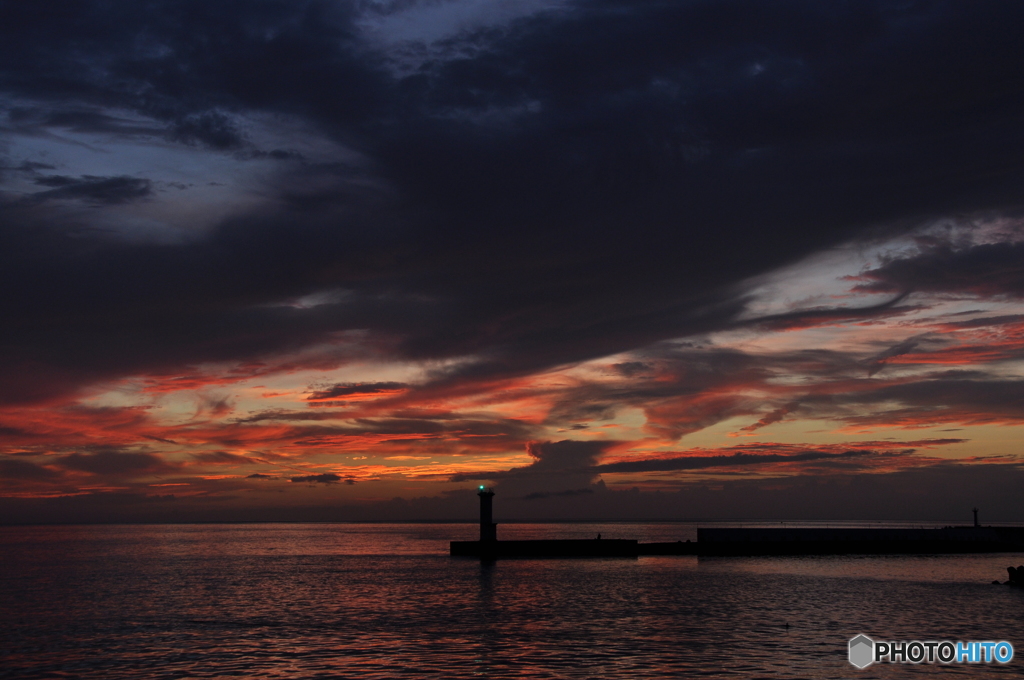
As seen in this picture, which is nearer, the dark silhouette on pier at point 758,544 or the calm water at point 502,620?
the calm water at point 502,620

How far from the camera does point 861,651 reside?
37.3m

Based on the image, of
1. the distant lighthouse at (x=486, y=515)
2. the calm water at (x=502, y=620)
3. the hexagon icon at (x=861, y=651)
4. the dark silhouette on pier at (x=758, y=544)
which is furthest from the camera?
the dark silhouette on pier at (x=758, y=544)

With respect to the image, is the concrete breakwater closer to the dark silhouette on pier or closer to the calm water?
the dark silhouette on pier

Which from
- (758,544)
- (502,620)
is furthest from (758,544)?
(502,620)

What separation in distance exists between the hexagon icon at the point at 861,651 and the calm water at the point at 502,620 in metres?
0.72

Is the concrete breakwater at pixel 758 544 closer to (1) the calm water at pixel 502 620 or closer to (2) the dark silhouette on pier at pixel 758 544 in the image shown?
(2) the dark silhouette on pier at pixel 758 544

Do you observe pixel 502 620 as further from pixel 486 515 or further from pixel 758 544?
pixel 758 544

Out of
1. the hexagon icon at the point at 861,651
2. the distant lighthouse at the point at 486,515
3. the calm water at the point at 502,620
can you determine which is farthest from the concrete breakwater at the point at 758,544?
the hexagon icon at the point at 861,651

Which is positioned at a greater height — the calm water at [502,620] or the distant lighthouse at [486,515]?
the distant lighthouse at [486,515]

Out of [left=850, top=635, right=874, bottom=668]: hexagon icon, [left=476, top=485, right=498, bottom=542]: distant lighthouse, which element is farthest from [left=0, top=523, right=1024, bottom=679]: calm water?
[left=476, top=485, right=498, bottom=542]: distant lighthouse

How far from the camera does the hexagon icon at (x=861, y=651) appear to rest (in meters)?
35.0

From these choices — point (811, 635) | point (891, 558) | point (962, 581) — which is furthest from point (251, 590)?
point (891, 558)

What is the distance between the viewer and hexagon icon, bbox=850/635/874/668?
35.0 meters

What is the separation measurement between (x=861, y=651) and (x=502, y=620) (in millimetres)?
19513
